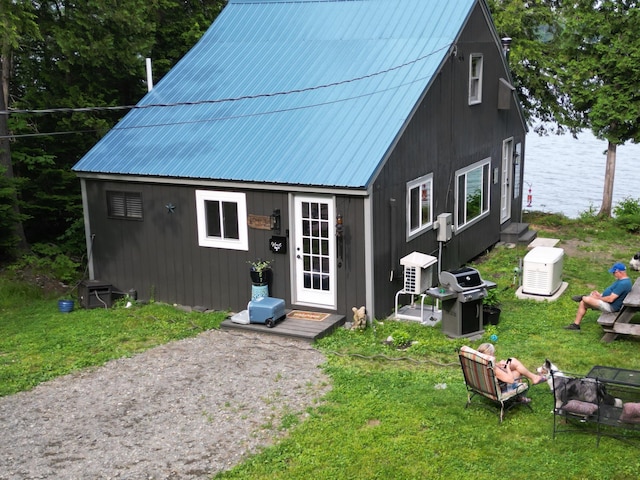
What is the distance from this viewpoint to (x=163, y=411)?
891 cm

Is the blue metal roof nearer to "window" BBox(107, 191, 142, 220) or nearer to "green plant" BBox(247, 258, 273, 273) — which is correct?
"window" BBox(107, 191, 142, 220)

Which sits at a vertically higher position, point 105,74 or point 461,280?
point 105,74

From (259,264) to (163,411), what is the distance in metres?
4.09

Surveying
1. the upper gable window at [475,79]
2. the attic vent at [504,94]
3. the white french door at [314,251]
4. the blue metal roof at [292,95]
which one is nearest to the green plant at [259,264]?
the white french door at [314,251]

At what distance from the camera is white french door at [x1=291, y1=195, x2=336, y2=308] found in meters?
12.0

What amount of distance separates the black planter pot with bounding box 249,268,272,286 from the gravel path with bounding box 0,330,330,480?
4.42ft

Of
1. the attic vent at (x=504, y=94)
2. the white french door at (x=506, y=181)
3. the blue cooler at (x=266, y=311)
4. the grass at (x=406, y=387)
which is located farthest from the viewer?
the white french door at (x=506, y=181)

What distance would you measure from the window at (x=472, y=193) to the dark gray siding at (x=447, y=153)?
19cm

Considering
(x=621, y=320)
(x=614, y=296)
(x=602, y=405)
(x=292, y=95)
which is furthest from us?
(x=292, y=95)

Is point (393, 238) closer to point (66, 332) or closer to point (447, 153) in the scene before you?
point (447, 153)

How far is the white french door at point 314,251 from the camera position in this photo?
12.0 m

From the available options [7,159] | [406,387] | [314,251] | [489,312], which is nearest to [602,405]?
[406,387]

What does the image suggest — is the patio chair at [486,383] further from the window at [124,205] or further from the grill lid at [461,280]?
the window at [124,205]

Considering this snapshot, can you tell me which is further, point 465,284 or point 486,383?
point 465,284
